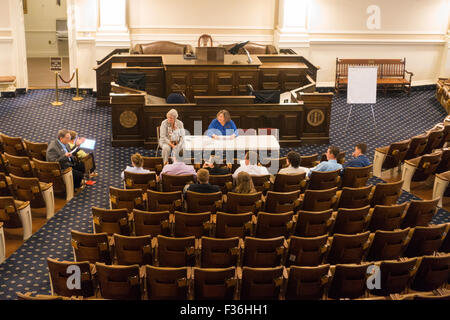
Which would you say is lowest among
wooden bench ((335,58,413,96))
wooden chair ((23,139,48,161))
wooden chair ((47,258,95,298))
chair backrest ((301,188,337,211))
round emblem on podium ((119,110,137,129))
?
wooden chair ((47,258,95,298))

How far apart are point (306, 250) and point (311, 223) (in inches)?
28.3

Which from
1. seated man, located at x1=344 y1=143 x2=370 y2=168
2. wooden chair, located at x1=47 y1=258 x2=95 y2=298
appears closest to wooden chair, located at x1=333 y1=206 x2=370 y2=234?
seated man, located at x1=344 y1=143 x2=370 y2=168

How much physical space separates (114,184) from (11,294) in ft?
11.0

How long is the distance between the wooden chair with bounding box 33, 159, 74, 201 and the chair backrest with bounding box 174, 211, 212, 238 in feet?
9.10

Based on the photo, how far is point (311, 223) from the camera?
23.0 ft

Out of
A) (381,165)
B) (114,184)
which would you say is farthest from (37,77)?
(381,165)

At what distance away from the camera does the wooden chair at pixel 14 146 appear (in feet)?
31.6

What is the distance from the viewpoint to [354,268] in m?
5.77

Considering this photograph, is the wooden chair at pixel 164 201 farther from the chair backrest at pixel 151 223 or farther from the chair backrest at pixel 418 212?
the chair backrest at pixel 418 212

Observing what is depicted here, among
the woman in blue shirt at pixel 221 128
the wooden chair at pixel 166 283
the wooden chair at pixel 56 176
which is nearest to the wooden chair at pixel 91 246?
the wooden chair at pixel 166 283

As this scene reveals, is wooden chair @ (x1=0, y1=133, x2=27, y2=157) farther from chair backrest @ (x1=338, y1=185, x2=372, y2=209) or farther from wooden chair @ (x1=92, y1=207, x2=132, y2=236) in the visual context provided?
chair backrest @ (x1=338, y1=185, x2=372, y2=209)

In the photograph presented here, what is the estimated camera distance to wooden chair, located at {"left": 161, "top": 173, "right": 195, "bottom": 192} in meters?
7.92
